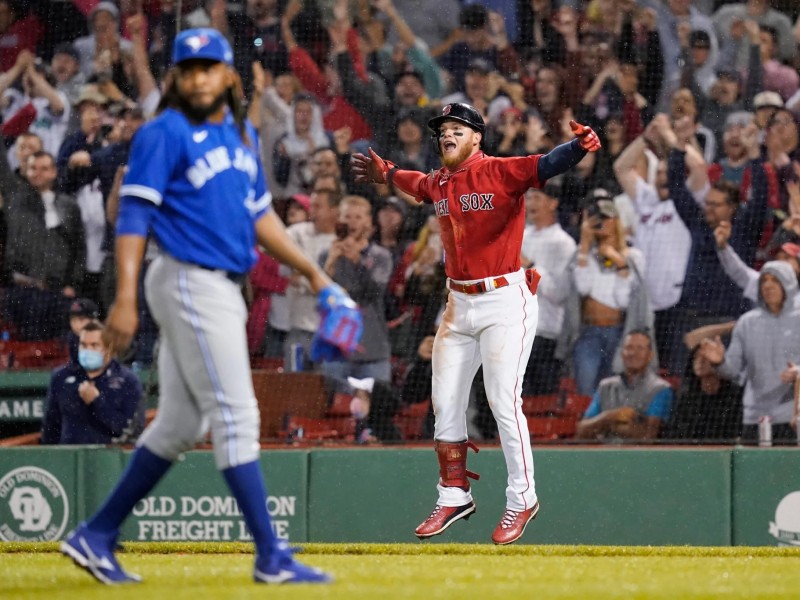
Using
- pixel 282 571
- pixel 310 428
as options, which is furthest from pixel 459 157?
pixel 310 428

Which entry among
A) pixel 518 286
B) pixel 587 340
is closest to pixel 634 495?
pixel 587 340

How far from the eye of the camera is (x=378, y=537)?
25.6 ft

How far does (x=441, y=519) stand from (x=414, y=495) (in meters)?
1.82

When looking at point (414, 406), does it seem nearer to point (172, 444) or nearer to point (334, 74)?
point (334, 74)

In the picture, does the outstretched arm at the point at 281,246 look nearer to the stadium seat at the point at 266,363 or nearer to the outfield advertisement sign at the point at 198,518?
the outfield advertisement sign at the point at 198,518

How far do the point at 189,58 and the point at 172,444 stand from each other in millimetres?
1244

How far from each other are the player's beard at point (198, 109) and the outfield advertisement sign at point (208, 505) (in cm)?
394

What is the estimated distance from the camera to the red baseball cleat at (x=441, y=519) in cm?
588

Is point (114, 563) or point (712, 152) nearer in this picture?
point (114, 563)

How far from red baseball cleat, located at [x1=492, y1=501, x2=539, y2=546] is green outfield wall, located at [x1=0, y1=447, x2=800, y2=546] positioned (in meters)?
1.76

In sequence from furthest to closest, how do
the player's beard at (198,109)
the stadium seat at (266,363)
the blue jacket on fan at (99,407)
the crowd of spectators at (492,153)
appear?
the stadium seat at (266,363) < the crowd of spectators at (492,153) < the blue jacket on fan at (99,407) < the player's beard at (198,109)

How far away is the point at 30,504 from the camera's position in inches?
312

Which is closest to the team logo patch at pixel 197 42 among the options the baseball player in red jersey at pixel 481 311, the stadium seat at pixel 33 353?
the baseball player in red jersey at pixel 481 311

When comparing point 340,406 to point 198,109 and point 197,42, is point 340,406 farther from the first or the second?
point 197,42
